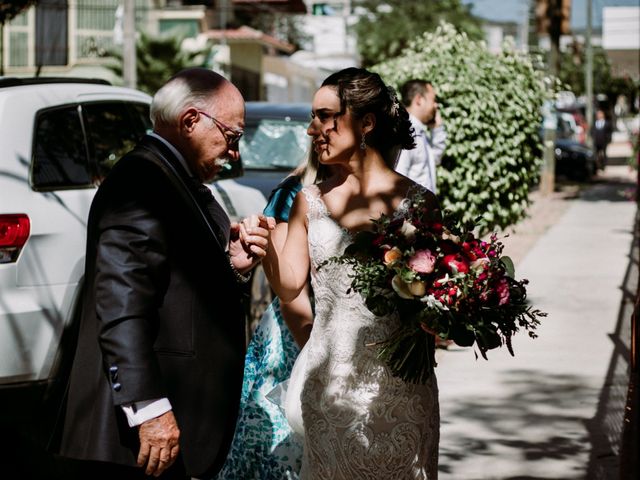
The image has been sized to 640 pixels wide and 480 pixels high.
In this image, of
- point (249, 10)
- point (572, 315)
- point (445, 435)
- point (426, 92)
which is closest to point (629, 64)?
point (249, 10)

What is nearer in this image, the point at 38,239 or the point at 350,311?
the point at 350,311

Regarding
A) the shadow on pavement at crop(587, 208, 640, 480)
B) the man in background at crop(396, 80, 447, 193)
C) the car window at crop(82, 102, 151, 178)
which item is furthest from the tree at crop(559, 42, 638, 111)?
the car window at crop(82, 102, 151, 178)

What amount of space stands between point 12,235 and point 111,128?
1668 millimetres

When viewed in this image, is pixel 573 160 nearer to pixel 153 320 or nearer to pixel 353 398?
pixel 353 398

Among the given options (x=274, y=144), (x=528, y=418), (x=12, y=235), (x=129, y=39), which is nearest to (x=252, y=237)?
(x=12, y=235)

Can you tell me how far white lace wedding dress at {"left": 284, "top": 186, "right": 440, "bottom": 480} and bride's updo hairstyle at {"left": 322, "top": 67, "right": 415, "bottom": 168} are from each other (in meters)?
0.33

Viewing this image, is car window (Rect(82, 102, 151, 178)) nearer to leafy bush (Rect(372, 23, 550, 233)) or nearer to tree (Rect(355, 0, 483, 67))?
leafy bush (Rect(372, 23, 550, 233))

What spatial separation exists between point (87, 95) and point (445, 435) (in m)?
2.95

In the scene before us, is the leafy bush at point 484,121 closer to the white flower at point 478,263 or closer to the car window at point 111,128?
the car window at point 111,128

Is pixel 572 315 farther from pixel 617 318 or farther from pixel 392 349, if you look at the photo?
pixel 392 349

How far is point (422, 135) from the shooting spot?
8.43 metres

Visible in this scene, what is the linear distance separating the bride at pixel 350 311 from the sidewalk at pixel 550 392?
238 cm

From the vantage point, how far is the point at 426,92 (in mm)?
8859

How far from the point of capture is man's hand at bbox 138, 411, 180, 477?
3334 mm
